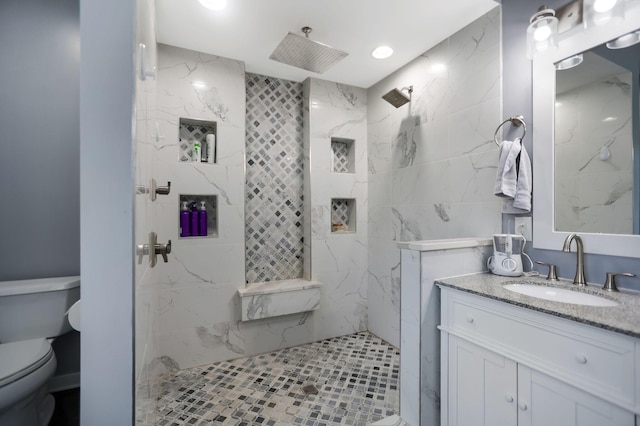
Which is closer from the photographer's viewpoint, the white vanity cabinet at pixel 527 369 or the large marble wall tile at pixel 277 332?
the white vanity cabinet at pixel 527 369

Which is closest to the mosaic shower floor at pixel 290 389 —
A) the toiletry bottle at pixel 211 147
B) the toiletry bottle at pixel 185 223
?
the toiletry bottle at pixel 185 223

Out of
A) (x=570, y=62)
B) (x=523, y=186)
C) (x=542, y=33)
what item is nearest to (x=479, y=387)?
(x=523, y=186)

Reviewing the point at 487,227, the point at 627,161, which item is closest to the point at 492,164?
the point at 487,227

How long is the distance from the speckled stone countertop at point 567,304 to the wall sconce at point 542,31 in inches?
48.0

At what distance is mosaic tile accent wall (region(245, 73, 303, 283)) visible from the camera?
258 centimetres

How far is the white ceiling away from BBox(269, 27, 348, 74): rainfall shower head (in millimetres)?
159

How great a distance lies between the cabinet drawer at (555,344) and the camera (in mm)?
874

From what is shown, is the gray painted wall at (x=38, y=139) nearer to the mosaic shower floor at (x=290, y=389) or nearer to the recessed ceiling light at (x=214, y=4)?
the recessed ceiling light at (x=214, y=4)

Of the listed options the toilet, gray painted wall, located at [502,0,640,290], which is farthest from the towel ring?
the toilet

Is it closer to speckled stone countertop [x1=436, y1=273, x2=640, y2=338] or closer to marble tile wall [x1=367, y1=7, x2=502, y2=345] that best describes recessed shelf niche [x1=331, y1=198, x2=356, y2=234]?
marble tile wall [x1=367, y1=7, x2=502, y2=345]

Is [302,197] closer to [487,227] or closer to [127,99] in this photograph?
[487,227]

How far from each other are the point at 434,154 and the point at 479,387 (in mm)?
1548

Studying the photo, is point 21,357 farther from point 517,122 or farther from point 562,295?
point 517,122

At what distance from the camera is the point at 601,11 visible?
1.31 m
